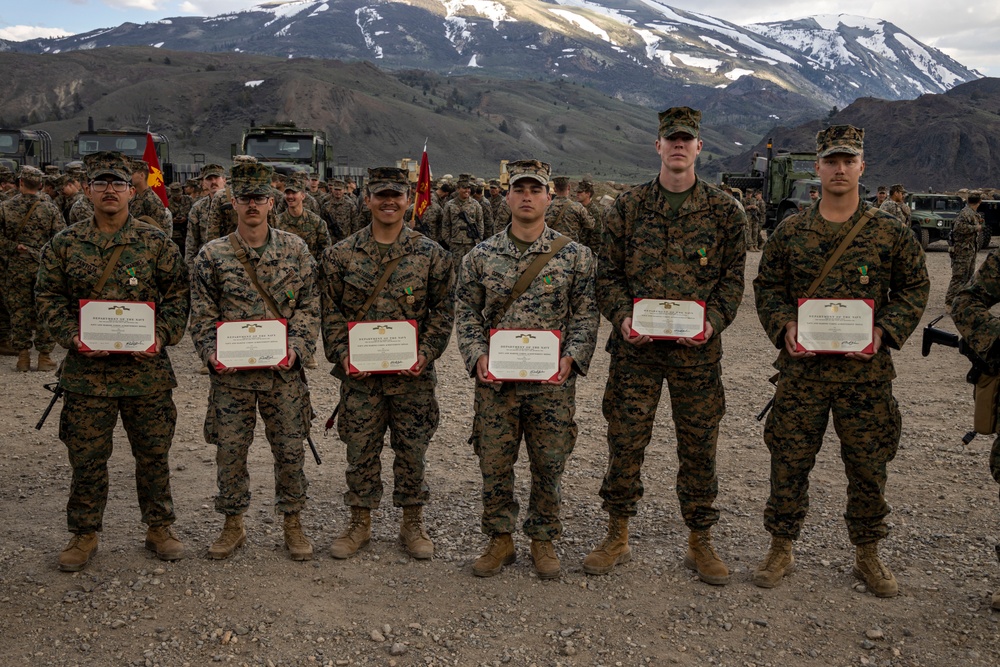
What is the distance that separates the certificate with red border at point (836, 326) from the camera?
13.1 feet

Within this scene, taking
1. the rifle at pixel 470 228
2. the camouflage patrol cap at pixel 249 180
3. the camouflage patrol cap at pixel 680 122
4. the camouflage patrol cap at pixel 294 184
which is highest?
the camouflage patrol cap at pixel 680 122

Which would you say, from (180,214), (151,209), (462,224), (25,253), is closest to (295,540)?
(151,209)

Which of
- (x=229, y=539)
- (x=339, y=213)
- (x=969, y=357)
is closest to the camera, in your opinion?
(x=969, y=357)

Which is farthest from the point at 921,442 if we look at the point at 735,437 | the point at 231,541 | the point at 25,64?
the point at 25,64

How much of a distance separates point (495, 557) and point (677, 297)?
1596 mm

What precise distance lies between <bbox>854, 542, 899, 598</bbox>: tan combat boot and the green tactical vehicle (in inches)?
804

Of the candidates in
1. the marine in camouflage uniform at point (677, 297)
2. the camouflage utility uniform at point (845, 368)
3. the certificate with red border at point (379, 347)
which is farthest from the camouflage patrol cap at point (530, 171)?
the camouflage utility uniform at point (845, 368)

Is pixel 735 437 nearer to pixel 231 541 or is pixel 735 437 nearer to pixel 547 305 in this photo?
pixel 547 305

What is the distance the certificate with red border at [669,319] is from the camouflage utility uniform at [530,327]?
0.82ft

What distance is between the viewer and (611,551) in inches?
176

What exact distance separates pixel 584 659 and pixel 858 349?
1.87 metres

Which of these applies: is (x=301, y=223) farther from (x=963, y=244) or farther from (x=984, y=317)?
(x=963, y=244)

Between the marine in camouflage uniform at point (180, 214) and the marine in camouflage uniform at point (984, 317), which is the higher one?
the marine in camouflage uniform at point (180, 214)

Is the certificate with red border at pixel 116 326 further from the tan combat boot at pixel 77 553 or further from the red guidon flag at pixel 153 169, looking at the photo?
the red guidon flag at pixel 153 169
